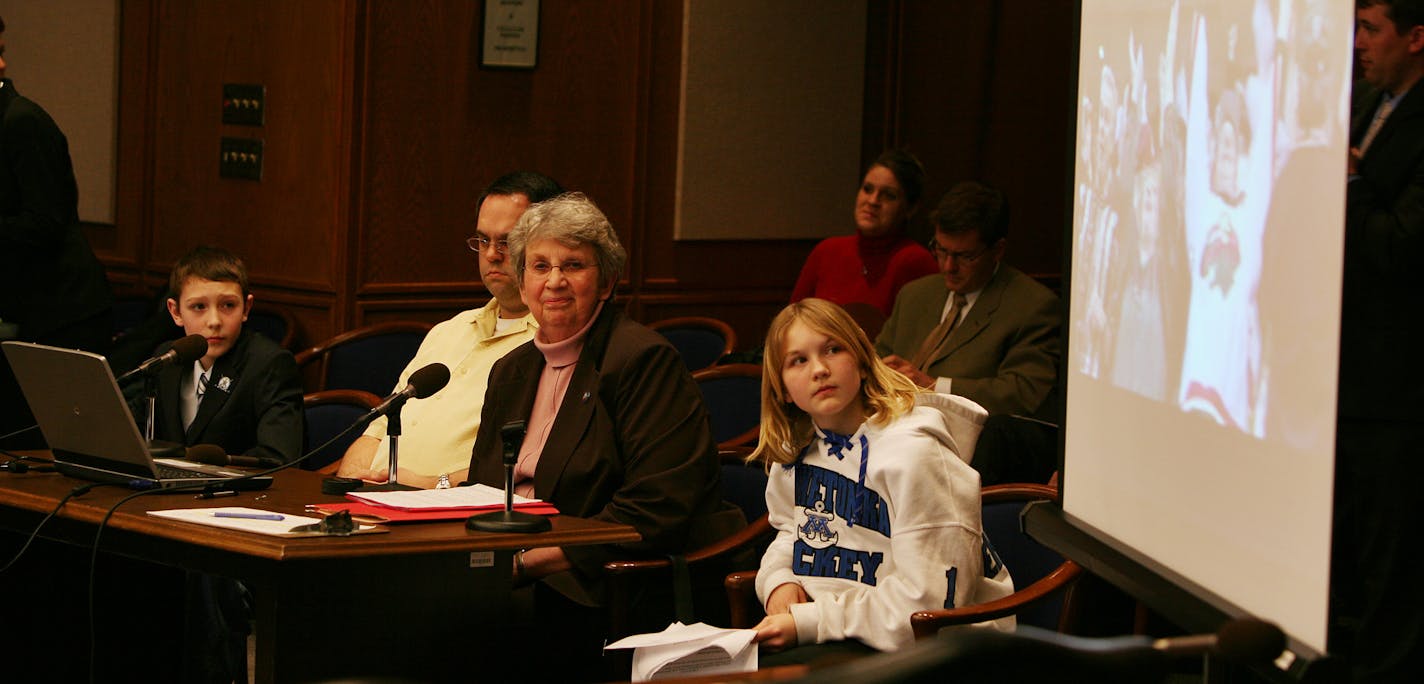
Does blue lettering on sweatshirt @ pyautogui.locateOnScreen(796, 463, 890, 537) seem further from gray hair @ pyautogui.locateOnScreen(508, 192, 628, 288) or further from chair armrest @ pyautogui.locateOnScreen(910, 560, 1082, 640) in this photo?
gray hair @ pyautogui.locateOnScreen(508, 192, 628, 288)

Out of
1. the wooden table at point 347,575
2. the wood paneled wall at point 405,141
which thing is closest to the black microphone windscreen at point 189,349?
the wooden table at point 347,575

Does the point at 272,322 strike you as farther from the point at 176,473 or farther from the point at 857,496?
the point at 857,496

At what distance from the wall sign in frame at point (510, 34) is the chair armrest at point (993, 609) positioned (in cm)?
336

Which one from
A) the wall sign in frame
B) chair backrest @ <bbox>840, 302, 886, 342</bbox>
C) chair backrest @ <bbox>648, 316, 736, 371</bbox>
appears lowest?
chair backrest @ <bbox>648, 316, 736, 371</bbox>

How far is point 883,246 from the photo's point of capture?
5875 millimetres

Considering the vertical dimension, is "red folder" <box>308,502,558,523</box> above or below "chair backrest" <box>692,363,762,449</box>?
below

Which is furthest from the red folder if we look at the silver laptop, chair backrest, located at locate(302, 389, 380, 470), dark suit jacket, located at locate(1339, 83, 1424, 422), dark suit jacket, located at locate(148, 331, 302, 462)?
dark suit jacket, located at locate(1339, 83, 1424, 422)

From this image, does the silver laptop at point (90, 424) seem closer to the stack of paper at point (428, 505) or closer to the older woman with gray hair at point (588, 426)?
the stack of paper at point (428, 505)

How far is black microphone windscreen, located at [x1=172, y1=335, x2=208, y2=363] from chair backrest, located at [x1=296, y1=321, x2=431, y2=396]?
172cm


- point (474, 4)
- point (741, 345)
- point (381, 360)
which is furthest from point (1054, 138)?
point (381, 360)

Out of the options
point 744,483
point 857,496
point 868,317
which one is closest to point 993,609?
point 857,496

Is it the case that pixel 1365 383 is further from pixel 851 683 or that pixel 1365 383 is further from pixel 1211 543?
pixel 851 683

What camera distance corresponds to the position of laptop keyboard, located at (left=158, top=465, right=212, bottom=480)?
318cm

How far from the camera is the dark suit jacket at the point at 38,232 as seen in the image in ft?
16.1
